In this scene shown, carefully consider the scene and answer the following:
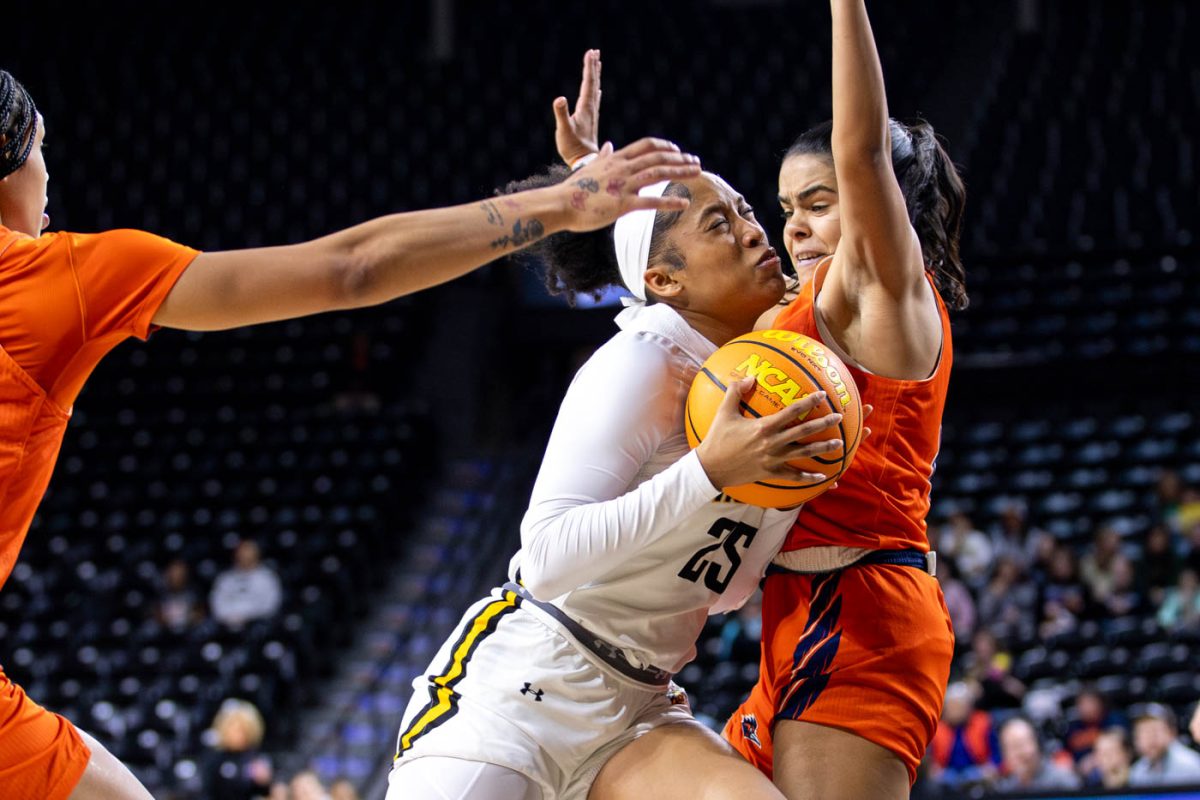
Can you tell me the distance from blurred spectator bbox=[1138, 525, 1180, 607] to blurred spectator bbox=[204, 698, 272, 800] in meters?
5.65

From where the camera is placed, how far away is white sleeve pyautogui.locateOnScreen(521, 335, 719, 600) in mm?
2619

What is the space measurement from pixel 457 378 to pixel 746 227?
10864 millimetres

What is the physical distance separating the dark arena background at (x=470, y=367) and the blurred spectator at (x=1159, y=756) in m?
0.34

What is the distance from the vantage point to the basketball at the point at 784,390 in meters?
2.58

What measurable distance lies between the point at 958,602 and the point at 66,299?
7.72 m

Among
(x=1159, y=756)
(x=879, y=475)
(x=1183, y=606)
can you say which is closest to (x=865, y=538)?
(x=879, y=475)

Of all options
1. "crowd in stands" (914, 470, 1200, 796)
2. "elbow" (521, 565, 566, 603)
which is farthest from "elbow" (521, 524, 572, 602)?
"crowd in stands" (914, 470, 1200, 796)

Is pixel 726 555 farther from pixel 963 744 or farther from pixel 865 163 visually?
pixel 963 744

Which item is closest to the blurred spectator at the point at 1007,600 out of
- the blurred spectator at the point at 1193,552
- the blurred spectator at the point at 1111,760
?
the blurred spectator at the point at 1193,552

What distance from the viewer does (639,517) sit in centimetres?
262

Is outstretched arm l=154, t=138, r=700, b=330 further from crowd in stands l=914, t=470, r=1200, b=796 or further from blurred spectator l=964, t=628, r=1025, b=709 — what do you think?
blurred spectator l=964, t=628, r=1025, b=709

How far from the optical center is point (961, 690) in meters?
7.79

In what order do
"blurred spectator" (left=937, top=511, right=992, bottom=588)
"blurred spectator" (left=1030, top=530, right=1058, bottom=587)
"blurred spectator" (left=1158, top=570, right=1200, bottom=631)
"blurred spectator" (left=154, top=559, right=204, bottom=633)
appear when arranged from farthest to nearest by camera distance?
1. "blurred spectator" (left=154, top=559, right=204, bottom=633)
2. "blurred spectator" (left=937, top=511, right=992, bottom=588)
3. "blurred spectator" (left=1030, top=530, right=1058, bottom=587)
4. "blurred spectator" (left=1158, top=570, right=1200, bottom=631)

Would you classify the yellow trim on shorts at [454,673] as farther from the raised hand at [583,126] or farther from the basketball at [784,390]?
the raised hand at [583,126]
